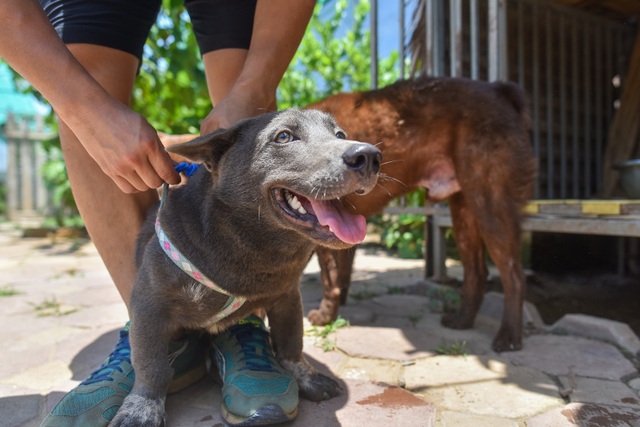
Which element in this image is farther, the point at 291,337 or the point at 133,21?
the point at 133,21

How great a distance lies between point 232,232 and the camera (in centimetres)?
164

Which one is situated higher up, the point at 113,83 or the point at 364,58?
the point at 364,58

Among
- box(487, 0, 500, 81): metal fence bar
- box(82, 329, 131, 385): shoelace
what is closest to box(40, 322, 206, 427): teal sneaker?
box(82, 329, 131, 385): shoelace

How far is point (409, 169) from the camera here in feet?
9.52

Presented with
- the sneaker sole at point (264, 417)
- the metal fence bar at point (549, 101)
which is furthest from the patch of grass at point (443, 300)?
the metal fence bar at point (549, 101)

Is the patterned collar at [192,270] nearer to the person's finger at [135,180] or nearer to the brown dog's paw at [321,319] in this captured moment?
the person's finger at [135,180]

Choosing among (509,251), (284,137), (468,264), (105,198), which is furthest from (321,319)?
(284,137)

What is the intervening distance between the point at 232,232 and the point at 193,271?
0.58 ft

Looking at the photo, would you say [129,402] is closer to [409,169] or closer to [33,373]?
[33,373]

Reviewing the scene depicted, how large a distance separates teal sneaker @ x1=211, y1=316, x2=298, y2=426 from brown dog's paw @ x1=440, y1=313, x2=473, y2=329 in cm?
128

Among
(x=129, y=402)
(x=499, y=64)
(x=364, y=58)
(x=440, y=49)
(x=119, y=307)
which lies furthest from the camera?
(x=364, y=58)

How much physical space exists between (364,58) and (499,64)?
4.43 m

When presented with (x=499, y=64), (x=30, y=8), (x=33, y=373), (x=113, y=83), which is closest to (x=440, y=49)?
(x=499, y=64)

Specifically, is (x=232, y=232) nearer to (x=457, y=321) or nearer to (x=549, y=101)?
(x=457, y=321)
